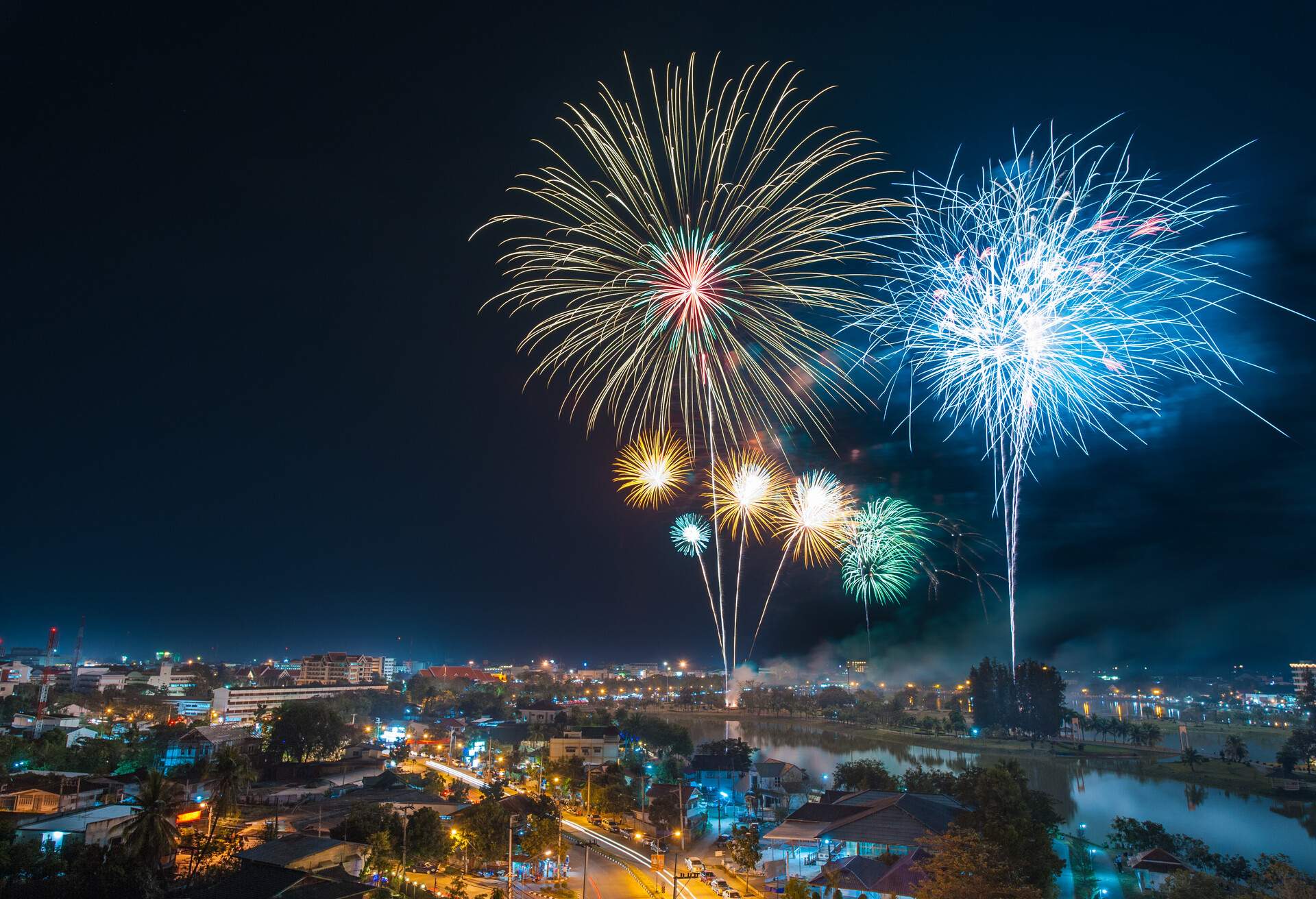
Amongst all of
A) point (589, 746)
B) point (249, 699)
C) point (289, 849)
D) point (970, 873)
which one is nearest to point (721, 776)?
point (589, 746)

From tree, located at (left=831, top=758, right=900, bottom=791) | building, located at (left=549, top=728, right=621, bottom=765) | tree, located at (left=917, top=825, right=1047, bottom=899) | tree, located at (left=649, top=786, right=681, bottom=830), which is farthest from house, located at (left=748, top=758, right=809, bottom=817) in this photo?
tree, located at (left=917, top=825, right=1047, bottom=899)

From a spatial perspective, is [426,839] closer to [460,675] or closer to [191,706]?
[191,706]

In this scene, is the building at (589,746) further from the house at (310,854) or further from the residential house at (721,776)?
the house at (310,854)

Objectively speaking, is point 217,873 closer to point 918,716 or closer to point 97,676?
point 918,716

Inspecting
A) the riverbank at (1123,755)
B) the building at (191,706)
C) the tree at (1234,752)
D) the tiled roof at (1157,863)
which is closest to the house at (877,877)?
the tiled roof at (1157,863)

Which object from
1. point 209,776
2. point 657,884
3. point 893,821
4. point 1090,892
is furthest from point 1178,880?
point 209,776

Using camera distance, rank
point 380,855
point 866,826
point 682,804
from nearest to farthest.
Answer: point 380,855 < point 866,826 < point 682,804
